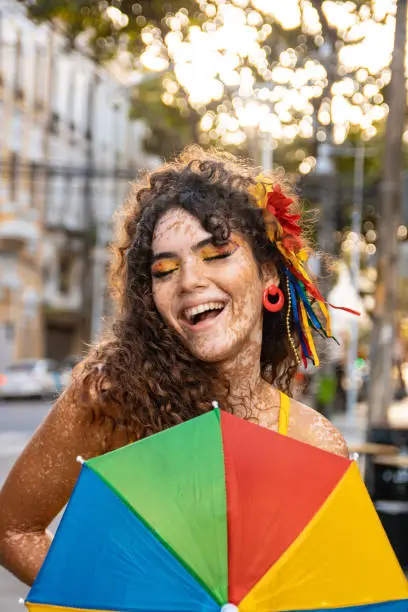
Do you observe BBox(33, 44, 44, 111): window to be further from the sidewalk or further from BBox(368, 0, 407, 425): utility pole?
BBox(368, 0, 407, 425): utility pole

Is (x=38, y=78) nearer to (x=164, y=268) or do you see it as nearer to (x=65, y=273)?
(x=65, y=273)

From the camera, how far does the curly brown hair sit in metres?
2.31

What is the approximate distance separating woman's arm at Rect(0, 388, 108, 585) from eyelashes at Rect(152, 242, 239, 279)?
0.31 metres

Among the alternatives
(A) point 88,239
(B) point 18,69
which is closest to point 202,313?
(B) point 18,69

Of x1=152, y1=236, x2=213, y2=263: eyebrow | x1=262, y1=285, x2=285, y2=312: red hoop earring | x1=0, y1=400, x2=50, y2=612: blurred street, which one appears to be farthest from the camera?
x1=0, y1=400, x2=50, y2=612: blurred street

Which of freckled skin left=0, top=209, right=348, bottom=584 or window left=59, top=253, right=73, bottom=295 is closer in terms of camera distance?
freckled skin left=0, top=209, right=348, bottom=584

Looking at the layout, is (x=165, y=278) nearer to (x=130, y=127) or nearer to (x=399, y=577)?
(x=399, y=577)

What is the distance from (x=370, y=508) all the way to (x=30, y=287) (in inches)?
1725

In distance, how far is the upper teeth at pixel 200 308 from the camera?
2383mm

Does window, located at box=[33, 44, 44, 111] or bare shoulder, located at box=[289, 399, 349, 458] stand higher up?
window, located at box=[33, 44, 44, 111]

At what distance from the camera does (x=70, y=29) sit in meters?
16.4

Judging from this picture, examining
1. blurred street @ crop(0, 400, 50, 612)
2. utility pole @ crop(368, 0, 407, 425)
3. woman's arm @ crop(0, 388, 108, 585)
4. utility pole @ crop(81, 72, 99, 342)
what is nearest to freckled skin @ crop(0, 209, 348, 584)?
woman's arm @ crop(0, 388, 108, 585)

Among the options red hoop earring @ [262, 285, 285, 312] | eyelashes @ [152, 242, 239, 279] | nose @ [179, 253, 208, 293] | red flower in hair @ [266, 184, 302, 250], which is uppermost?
red flower in hair @ [266, 184, 302, 250]

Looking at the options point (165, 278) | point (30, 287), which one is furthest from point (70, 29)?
point (30, 287)
